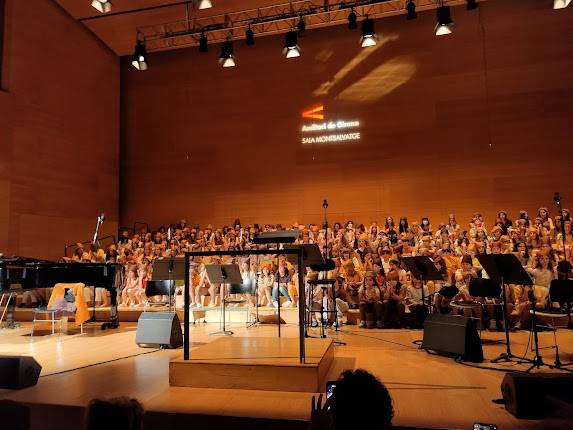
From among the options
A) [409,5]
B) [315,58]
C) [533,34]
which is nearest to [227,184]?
[315,58]

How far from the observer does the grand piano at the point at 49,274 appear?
591 cm

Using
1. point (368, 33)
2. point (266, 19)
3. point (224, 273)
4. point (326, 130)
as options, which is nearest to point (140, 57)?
point (266, 19)

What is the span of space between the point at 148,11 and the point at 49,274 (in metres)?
8.35

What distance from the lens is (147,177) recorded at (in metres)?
14.3

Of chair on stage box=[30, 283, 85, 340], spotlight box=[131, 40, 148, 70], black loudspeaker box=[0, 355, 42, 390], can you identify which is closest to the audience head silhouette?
black loudspeaker box=[0, 355, 42, 390]

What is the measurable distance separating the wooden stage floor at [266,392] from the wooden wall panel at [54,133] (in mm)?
5550

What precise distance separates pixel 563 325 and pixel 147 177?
1164cm

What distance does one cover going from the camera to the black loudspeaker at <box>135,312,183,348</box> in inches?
220

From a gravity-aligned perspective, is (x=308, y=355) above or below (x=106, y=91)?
below

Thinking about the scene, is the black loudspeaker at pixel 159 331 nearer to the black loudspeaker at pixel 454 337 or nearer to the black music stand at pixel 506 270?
the black loudspeaker at pixel 454 337

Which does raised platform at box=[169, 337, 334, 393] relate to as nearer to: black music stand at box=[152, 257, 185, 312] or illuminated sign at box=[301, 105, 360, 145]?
black music stand at box=[152, 257, 185, 312]

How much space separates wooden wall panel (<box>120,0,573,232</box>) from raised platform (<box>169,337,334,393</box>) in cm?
900

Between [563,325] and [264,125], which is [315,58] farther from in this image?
[563,325]

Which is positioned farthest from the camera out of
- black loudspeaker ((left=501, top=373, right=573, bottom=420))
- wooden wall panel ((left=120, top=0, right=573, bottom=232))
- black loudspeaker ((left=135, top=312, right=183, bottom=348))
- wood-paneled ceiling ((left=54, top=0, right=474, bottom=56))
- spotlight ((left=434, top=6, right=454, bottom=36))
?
wooden wall panel ((left=120, top=0, right=573, bottom=232))
